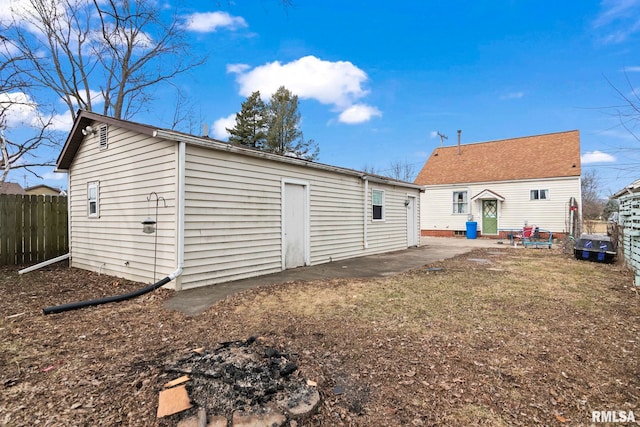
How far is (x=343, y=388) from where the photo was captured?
2.51 metres

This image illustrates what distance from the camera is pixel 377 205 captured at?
11172mm

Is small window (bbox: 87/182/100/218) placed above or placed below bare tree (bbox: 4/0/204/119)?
below

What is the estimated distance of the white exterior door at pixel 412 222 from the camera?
13195 mm

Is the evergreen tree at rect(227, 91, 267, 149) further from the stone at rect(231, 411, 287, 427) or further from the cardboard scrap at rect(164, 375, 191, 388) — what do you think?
the stone at rect(231, 411, 287, 427)

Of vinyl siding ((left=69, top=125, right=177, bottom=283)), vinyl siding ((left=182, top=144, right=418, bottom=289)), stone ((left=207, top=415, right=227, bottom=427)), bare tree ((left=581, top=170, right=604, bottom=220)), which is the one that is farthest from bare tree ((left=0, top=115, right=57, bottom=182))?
bare tree ((left=581, top=170, right=604, bottom=220))

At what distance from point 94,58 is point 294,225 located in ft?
44.2

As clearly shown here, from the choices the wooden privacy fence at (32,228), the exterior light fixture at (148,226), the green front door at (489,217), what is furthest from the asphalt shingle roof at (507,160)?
the wooden privacy fence at (32,228)

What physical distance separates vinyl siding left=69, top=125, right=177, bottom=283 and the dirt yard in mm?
948

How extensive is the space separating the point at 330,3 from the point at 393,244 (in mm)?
8533

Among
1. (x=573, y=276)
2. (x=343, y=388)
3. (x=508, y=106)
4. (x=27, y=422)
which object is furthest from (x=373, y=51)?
(x=27, y=422)

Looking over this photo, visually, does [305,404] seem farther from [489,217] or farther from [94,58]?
[489,217]

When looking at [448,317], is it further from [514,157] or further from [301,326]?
[514,157]

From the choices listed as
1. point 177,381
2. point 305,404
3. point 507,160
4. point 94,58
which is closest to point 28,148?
point 94,58

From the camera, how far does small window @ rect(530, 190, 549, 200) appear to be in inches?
669
